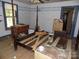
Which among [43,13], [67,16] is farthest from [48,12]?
[67,16]

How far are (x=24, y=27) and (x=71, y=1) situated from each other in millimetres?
2928

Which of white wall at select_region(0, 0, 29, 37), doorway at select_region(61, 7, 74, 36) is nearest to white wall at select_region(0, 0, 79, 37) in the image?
white wall at select_region(0, 0, 29, 37)

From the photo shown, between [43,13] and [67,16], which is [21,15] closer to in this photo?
[43,13]

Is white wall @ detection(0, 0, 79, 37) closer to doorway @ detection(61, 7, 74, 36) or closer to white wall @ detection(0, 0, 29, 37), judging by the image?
white wall @ detection(0, 0, 29, 37)

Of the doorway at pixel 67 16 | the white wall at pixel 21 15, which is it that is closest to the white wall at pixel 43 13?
the white wall at pixel 21 15

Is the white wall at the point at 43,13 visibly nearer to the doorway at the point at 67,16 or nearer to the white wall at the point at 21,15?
the white wall at the point at 21,15

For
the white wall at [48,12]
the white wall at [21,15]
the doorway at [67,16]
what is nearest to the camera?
the white wall at [21,15]

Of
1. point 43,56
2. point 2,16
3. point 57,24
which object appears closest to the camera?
point 43,56

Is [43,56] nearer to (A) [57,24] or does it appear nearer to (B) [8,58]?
(B) [8,58]

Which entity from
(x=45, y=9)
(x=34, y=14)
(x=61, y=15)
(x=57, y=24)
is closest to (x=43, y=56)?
(x=57, y=24)

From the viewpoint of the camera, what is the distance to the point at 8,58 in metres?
2.24

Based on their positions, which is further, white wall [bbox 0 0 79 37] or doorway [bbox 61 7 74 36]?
white wall [bbox 0 0 79 37]

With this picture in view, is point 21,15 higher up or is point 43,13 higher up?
point 43,13

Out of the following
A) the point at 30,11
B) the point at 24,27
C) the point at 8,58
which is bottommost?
the point at 8,58
